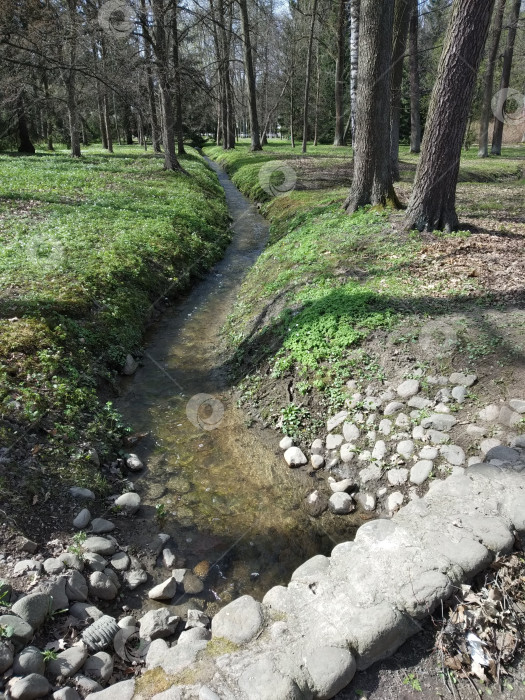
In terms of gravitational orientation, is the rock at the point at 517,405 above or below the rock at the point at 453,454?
above

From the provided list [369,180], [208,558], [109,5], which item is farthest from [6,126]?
[208,558]

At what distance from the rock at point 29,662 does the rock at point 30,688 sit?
0.17 ft

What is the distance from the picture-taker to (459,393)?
487 centimetres

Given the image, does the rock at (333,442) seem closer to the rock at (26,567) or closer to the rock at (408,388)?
the rock at (408,388)

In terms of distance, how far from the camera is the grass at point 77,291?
16.0ft

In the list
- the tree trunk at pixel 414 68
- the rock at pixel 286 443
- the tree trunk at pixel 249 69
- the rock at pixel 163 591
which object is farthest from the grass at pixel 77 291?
the tree trunk at pixel 249 69

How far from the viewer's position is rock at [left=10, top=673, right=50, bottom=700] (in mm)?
2479

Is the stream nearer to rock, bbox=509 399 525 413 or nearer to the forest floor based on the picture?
the forest floor

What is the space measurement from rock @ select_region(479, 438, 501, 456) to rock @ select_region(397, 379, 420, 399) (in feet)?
3.04

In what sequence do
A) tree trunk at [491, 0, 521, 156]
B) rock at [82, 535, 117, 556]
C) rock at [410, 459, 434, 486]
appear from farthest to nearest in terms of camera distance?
tree trunk at [491, 0, 521, 156]
rock at [410, 459, 434, 486]
rock at [82, 535, 117, 556]

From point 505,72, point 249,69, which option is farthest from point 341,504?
point 505,72

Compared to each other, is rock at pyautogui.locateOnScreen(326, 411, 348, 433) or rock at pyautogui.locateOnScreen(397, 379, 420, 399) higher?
rock at pyautogui.locateOnScreen(397, 379, 420, 399)

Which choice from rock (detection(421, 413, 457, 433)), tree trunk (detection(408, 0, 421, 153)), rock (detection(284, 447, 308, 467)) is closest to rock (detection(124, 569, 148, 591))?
rock (detection(284, 447, 308, 467))

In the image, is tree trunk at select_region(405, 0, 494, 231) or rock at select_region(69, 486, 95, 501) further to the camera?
tree trunk at select_region(405, 0, 494, 231)
